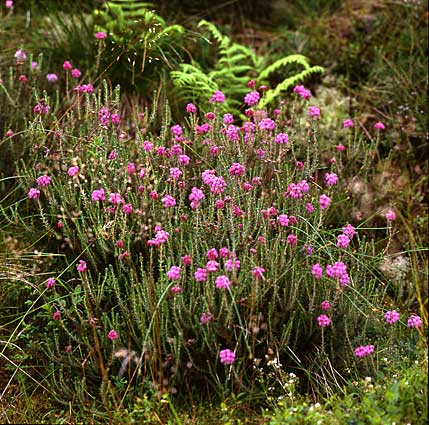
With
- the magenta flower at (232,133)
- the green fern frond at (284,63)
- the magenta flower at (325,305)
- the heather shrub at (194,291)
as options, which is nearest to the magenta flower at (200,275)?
Answer: the heather shrub at (194,291)

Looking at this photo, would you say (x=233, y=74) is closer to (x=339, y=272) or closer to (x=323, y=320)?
(x=339, y=272)

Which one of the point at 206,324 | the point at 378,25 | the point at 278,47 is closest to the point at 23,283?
the point at 206,324

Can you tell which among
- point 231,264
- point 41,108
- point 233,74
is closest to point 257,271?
point 231,264

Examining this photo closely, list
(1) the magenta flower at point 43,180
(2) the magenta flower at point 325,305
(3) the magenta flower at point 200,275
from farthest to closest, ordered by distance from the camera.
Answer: (1) the magenta flower at point 43,180 → (2) the magenta flower at point 325,305 → (3) the magenta flower at point 200,275

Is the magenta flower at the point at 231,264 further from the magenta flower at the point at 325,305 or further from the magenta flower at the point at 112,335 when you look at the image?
the magenta flower at the point at 112,335

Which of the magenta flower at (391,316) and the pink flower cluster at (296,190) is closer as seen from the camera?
the magenta flower at (391,316)

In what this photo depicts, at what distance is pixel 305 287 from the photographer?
309 centimetres

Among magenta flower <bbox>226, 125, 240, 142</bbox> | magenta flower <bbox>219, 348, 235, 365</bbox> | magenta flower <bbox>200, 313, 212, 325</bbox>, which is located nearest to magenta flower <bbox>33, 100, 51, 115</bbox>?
magenta flower <bbox>226, 125, 240, 142</bbox>

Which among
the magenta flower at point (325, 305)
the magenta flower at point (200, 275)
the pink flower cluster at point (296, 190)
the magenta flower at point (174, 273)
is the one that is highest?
the pink flower cluster at point (296, 190)

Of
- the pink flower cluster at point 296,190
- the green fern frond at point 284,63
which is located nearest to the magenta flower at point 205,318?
the pink flower cluster at point 296,190

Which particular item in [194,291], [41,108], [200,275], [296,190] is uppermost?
[41,108]

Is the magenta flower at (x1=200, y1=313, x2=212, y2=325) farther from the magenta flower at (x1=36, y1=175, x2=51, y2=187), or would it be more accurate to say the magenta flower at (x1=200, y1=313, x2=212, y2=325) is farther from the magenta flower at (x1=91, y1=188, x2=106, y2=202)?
the magenta flower at (x1=36, y1=175, x2=51, y2=187)

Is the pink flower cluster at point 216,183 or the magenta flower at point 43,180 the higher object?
the pink flower cluster at point 216,183

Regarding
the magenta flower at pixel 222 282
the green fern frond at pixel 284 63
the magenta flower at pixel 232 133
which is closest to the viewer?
the magenta flower at pixel 222 282
